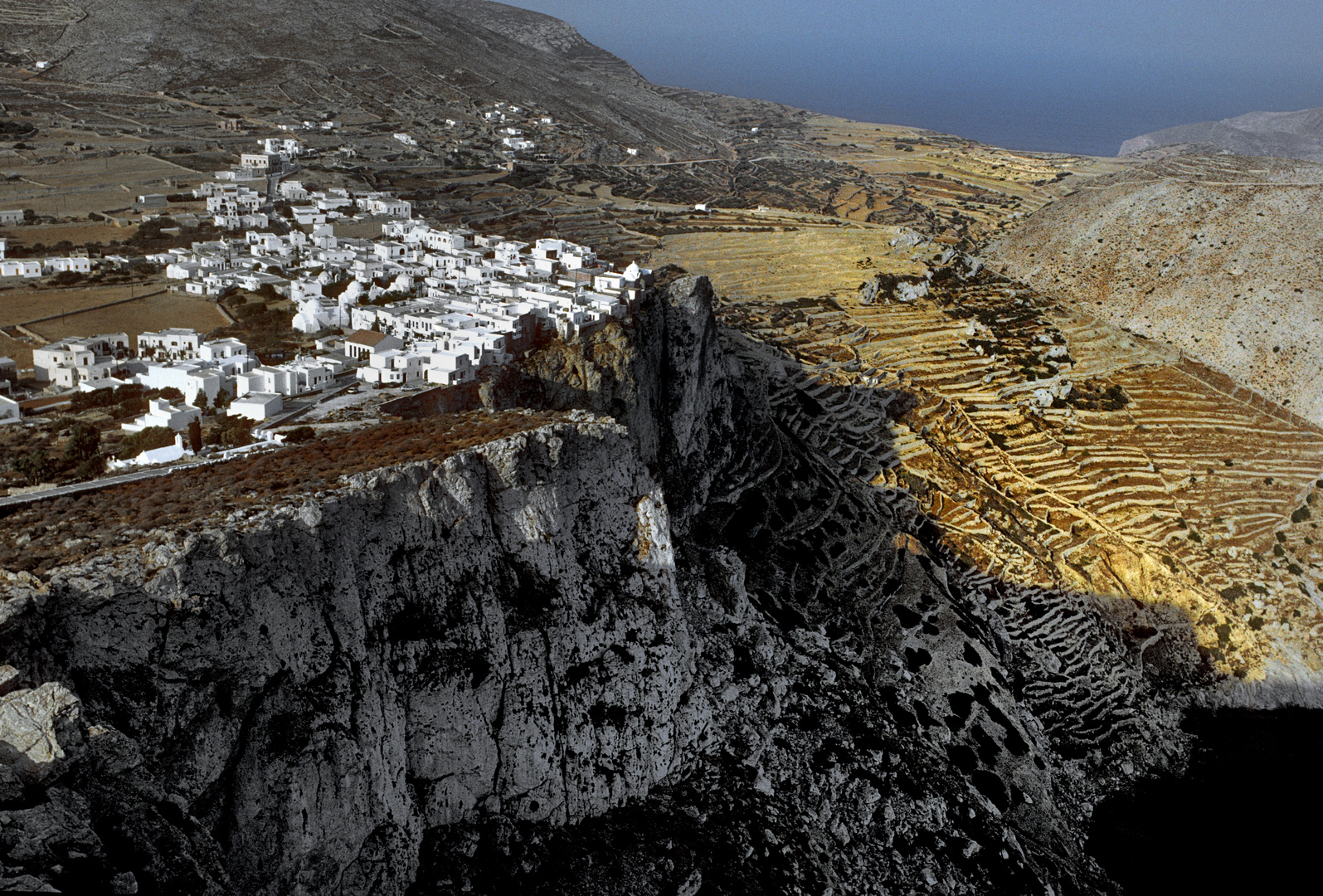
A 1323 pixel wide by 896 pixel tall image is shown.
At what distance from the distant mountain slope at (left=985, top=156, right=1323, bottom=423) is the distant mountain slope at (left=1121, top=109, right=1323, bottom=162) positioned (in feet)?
252

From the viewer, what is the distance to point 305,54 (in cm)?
10262

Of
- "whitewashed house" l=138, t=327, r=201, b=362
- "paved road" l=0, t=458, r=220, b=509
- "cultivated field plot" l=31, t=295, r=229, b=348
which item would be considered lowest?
"cultivated field plot" l=31, t=295, r=229, b=348

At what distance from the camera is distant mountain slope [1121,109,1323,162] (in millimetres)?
151000

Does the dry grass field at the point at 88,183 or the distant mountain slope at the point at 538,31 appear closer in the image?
the dry grass field at the point at 88,183

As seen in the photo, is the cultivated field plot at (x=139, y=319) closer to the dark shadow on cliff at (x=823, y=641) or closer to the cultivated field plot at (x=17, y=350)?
the cultivated field plot at (x=17, y=350)

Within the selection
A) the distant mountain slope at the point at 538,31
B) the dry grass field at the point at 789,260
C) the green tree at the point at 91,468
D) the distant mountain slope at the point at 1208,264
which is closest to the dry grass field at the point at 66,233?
the dry grass field at the point at 789,260

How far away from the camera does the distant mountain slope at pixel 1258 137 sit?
151000mm

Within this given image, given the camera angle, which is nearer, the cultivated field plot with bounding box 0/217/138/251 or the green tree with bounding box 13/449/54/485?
the green tree with bounding box 13/449/54/485

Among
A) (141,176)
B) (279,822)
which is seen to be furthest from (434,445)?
(141,176)

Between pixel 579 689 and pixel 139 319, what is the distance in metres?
23.4

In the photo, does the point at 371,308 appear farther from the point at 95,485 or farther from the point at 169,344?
the point at 95,485

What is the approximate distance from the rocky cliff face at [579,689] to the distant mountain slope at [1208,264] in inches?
834

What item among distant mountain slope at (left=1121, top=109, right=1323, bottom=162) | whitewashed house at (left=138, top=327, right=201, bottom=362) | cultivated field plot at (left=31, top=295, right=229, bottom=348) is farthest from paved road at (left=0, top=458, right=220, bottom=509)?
distant mountain slope at (left=1121, top=109, right=1323, bottom=162)

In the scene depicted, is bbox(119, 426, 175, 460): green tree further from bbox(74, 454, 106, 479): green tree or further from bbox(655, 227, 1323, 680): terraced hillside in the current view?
bbox(655, 227, 1323, 680): terraced hillside
